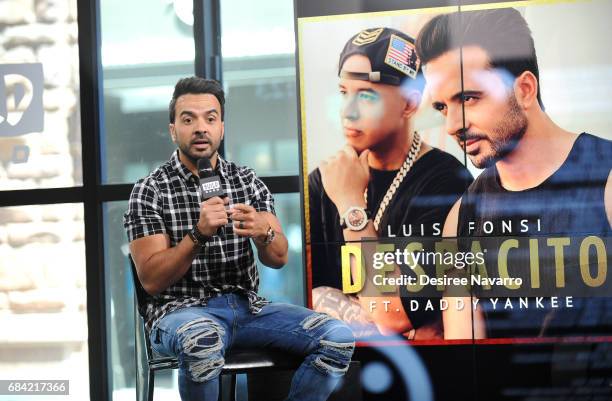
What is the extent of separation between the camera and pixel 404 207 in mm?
3104

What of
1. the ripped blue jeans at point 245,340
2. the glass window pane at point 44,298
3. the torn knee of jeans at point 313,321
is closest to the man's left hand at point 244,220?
the ripped blue jeans at point 245,340

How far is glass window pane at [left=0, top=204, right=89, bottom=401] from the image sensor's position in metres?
3.73

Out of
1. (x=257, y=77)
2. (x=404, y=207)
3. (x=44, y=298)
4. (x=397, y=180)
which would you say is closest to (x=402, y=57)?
(x=397, y=180)

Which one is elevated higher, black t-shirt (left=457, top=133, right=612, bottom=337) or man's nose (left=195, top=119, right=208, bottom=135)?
man's nose (left=195, top=119, right=208, bottom=135)

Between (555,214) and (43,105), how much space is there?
2.41m

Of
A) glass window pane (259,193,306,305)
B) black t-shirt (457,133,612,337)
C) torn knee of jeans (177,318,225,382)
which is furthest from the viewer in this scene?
glass window pane (259,193,306,305)

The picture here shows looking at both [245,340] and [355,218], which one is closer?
[245,340]

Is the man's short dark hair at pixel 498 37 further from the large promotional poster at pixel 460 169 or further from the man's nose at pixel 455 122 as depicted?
the man's nose at pixel 455 122

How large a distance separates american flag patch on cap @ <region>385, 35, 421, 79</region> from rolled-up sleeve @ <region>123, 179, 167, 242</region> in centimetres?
111

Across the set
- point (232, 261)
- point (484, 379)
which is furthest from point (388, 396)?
point (232, 261)

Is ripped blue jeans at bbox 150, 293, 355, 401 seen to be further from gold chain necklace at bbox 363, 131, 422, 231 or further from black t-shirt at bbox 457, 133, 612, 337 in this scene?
black t-shirt at bbox 457, 133, 612, 337

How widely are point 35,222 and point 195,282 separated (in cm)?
147

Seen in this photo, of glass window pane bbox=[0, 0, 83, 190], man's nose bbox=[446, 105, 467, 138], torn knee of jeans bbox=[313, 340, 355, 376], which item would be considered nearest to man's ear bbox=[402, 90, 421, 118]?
man's nose bbox=[446, 105, 467, 138]

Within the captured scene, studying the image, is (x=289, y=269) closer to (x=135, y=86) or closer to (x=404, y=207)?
(x=404, y=207)
